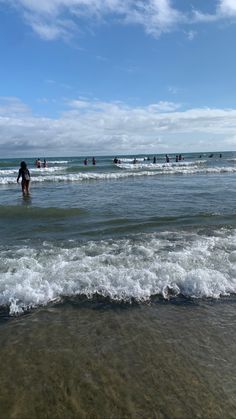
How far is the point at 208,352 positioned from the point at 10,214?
1070 centimetres

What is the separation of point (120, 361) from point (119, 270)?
8.48 ft

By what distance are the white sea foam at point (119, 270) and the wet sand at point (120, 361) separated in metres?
0.41

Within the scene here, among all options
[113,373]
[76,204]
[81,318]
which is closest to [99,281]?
[81,318]

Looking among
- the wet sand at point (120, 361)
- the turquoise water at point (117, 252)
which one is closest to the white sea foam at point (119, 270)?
the turquoise water at point (117, 252)

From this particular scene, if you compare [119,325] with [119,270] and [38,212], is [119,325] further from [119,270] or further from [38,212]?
[38,212]

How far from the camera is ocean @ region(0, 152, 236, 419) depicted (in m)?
3.31

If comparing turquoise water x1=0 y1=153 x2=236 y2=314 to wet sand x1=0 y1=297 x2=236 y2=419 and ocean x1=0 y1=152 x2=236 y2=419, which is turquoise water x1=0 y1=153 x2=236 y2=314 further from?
wet sand x1=0 y1=297 x2=236 y2=419

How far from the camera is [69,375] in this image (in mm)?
3637

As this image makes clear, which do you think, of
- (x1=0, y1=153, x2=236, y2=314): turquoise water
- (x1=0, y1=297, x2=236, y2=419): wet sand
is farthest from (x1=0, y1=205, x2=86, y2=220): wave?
(x1=0, y1=297, x2=236, y2=419): wet sand

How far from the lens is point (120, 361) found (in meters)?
3.85

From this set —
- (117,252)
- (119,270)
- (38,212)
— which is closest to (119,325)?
(119,270)

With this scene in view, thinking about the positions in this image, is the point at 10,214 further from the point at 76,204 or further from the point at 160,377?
the point at 160,377

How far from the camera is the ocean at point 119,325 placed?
130 inches

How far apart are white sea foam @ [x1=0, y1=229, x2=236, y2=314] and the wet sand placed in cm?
41
